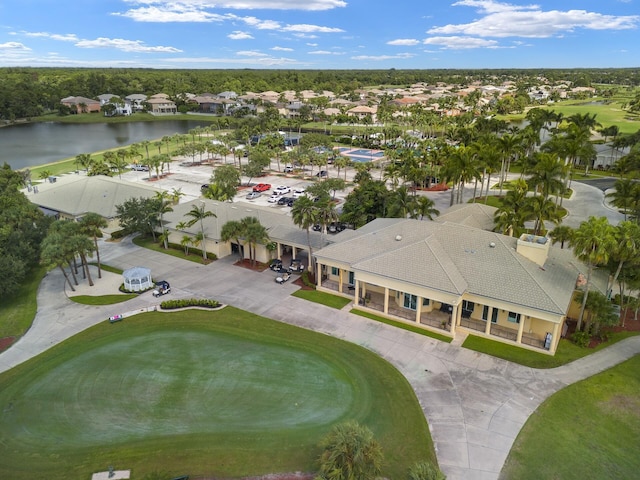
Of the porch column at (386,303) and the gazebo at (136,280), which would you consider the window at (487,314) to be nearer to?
the porch column at (386,303)

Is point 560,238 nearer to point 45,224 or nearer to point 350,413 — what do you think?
point 350,413

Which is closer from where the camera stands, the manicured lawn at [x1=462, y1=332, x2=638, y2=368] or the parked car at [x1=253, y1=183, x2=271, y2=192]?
the manicured lawn at [x1=462, y1=332, x2=638, y2=368]

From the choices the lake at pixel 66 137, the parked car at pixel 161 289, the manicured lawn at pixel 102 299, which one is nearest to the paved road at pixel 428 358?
the parked car at pixel 161 289

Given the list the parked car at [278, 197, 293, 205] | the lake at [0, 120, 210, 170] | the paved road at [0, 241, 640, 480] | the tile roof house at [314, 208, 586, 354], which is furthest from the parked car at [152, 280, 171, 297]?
the lake at [0, 120, 210, 170]

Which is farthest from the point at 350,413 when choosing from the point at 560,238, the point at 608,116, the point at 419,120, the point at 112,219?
the point at 608,116

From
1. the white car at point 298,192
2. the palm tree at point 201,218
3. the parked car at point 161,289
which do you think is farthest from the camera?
the white car at point 298,192

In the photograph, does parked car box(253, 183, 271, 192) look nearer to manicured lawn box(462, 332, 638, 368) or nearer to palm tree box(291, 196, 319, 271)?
palm tree box(291, 196, 319, 271)

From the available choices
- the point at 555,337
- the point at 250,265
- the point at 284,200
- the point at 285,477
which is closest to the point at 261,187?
the point at 284,200
